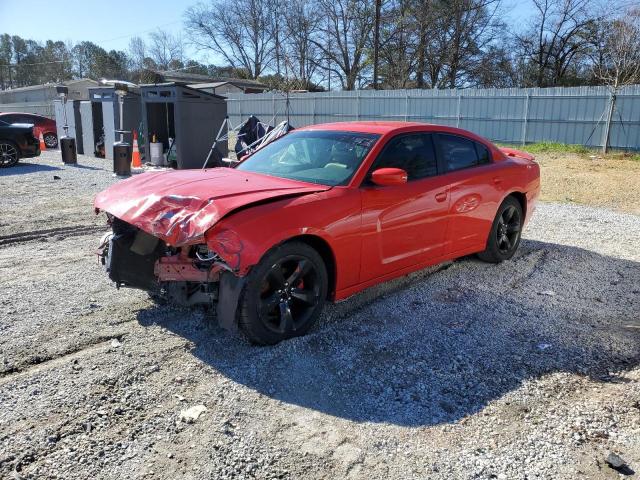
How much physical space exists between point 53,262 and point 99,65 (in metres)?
70.8

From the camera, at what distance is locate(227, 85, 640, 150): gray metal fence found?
60.5ft

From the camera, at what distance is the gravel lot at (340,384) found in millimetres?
2746

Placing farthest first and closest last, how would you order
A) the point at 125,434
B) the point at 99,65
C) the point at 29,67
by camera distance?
1. the point at 29,67
2. the point at 99,65
3. the point at 125,434

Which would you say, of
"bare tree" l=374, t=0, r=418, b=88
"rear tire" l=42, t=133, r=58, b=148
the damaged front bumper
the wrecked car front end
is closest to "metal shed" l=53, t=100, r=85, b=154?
"rear tire" l=42, t=133, r=58, b=148

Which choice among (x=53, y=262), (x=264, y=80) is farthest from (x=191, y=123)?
(x=264, y=80)

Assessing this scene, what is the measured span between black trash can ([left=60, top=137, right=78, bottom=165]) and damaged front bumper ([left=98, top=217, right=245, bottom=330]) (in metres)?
12.7

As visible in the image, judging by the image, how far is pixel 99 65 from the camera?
224 ft

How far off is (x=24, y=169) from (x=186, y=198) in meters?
12.6

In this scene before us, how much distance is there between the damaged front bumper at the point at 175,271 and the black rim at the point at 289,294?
0.25 meters

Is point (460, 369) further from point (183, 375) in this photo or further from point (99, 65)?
point (99, 65)

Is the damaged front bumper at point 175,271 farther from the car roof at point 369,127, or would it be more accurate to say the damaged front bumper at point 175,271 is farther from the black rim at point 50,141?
the black rim at point 50,141

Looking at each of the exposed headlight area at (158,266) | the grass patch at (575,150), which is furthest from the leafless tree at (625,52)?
the exposed headlight area at (158,266)

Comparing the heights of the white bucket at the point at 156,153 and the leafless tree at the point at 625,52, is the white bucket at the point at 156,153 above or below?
below

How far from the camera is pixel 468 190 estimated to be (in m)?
5.34
